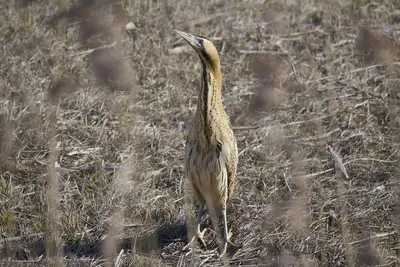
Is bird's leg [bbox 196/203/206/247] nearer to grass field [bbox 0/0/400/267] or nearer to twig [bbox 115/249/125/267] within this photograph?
grass field [bbox 0/0/400/267]

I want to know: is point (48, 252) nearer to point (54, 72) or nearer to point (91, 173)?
point (91, 173)

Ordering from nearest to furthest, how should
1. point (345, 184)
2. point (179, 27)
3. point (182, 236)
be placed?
point (182, 236)
point (345, 184)
point (179, 27)

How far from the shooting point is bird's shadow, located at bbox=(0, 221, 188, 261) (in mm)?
4770

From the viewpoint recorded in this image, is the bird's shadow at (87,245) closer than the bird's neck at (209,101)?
No

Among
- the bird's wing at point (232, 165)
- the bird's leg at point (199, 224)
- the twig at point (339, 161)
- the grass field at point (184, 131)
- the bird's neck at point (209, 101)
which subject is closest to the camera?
the bird's neck at point (209, 101)

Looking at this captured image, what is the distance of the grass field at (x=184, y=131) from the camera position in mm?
4762

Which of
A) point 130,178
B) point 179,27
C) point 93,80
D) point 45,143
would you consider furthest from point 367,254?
point 179,27

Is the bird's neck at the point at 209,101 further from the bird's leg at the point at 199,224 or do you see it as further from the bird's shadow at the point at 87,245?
the bird's shadow at the point at 87,245

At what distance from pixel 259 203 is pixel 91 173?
3.99 ft

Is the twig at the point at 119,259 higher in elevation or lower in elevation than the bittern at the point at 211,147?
lower

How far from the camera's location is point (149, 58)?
22.5 ft

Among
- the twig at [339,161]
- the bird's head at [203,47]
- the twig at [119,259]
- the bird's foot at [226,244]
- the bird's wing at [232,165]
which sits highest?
the bird's head at [203,47]

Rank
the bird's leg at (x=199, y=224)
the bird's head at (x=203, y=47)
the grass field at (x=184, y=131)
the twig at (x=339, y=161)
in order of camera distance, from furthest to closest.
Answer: the twig at (x=339, y=161) < the bird's leg at (x=199, y=224) < the grass field at (x=184, y=131) < the bird's head at (x=203, y=47)

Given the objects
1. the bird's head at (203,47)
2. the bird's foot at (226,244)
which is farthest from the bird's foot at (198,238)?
the bird's head at (203,47)
